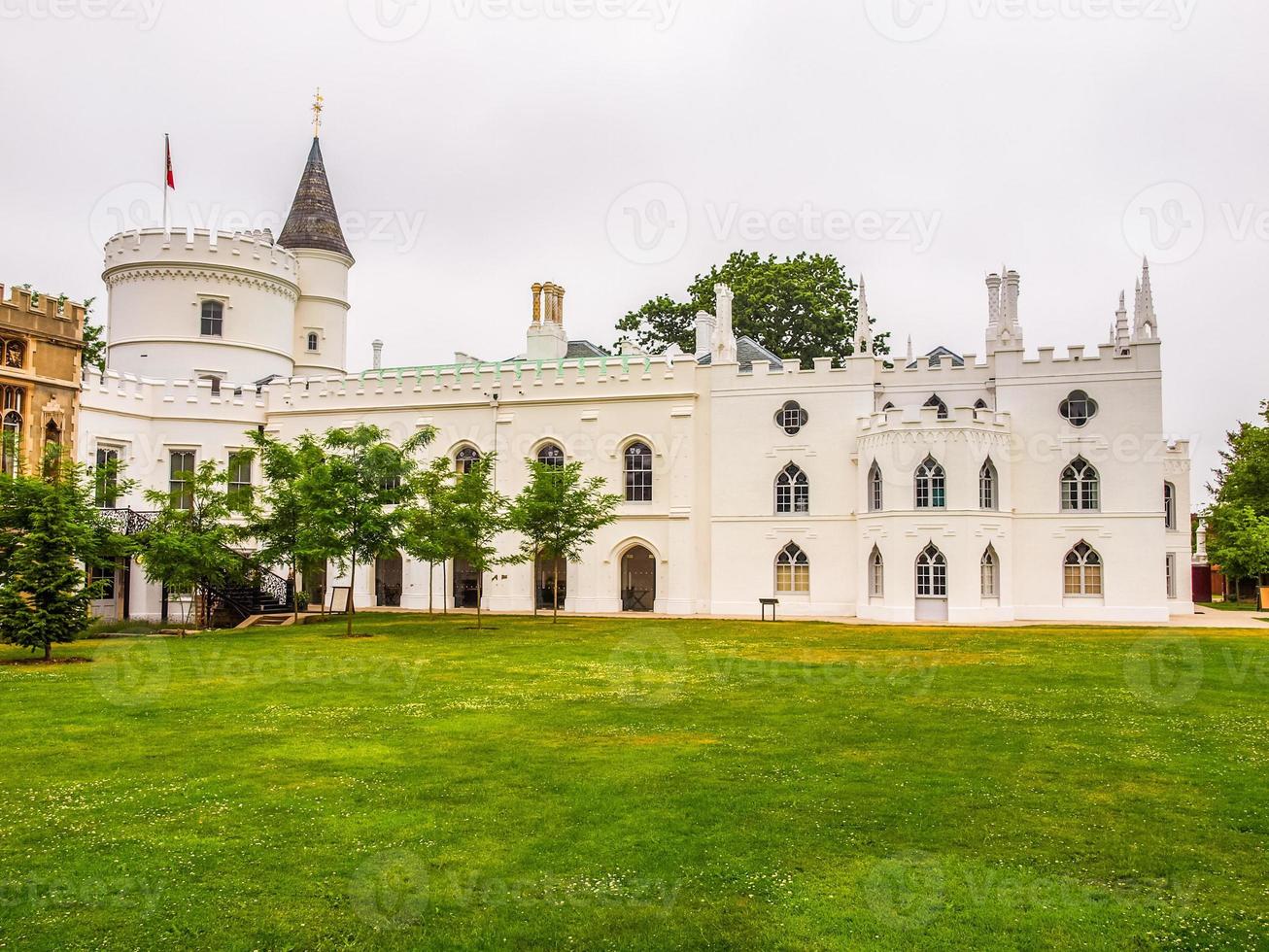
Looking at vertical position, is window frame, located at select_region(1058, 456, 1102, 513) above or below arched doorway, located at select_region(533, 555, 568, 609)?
above

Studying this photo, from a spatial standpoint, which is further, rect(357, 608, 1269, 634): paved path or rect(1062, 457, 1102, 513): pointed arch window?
rect(1062, 457, 1102, 513): pointed arch window

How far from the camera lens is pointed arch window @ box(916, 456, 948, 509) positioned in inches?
1248

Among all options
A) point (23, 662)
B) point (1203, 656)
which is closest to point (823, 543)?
point (1203, 656)

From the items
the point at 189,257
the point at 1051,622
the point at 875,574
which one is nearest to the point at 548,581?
the point at 875,574

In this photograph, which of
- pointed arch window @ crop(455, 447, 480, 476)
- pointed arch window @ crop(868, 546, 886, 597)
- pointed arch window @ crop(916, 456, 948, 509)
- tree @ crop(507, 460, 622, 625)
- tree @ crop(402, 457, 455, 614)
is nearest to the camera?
tree @ crop(402, 457, 455, 614)

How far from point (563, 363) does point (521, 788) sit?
29.2 m

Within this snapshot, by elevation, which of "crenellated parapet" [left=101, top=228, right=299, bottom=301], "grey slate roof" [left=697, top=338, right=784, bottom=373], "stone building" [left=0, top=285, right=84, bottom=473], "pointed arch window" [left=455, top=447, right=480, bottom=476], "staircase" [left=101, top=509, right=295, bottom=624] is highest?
"crenellated parapet" [left=101, top=228, right=299, bottom=301]

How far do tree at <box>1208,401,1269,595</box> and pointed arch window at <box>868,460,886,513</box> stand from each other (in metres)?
19.8

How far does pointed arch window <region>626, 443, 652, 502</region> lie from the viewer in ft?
120

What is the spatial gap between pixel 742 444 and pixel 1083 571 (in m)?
11.6

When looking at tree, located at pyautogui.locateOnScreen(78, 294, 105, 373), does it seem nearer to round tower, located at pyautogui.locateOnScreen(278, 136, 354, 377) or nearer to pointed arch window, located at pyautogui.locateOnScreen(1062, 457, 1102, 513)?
round tower, located at pyautogui.locateOnScreen(278, 136, 354, 377)

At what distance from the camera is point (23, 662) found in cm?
1869

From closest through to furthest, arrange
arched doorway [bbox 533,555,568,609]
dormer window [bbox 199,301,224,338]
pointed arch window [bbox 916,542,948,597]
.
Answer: pointed arch window [bbox 916,542,948,597] < arched doorway [bbox 533,555,568,609] < dormer window [bbox 199,301,224,338]

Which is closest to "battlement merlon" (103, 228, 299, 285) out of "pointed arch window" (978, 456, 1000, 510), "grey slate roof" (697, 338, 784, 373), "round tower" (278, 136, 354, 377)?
"round tower" (278, 136, 354, 377)
